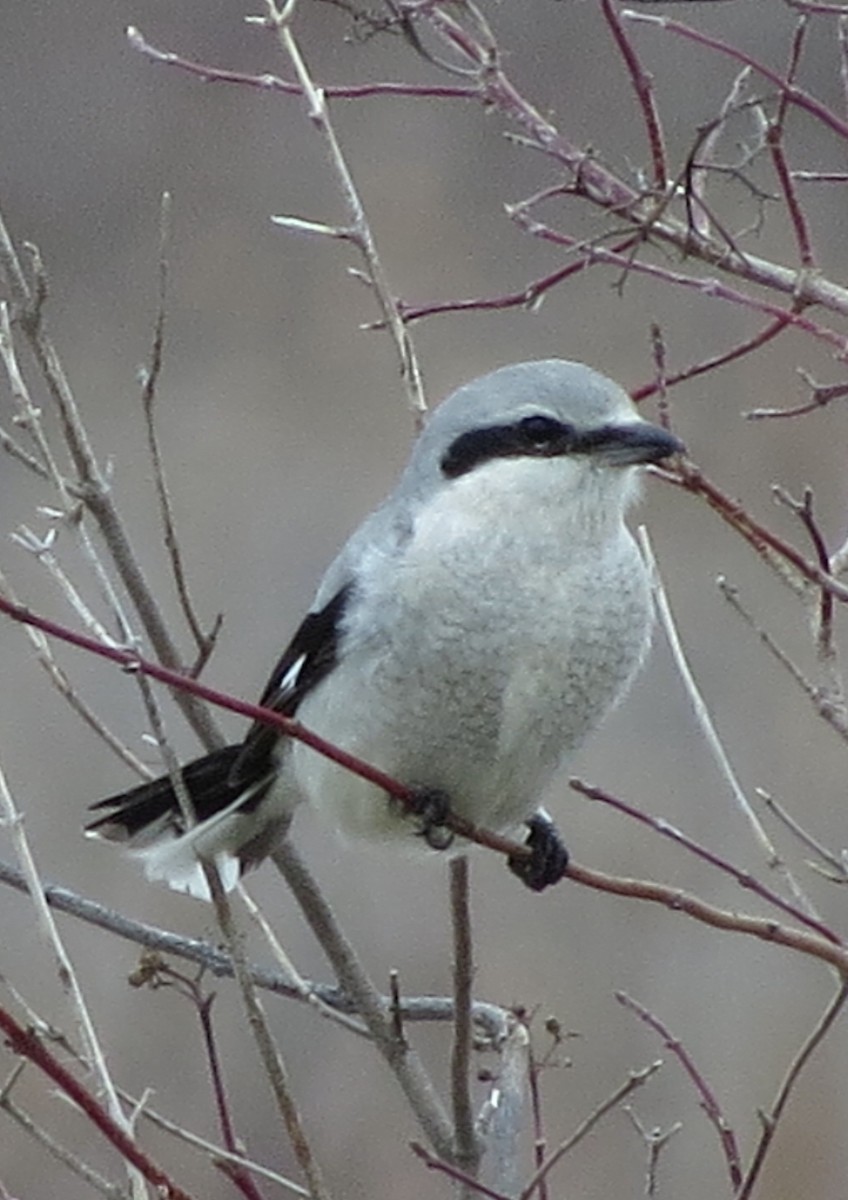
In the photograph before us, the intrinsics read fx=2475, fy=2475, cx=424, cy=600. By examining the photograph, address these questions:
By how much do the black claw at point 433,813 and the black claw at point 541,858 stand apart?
2.5 inches

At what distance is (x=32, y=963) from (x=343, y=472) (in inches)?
59.8

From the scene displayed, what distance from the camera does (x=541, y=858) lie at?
2.28 meters

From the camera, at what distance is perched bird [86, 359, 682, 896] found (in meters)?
2.14

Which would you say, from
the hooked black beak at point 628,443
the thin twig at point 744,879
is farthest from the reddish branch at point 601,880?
the hooked black beak at point 628,443

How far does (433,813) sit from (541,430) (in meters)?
0.36

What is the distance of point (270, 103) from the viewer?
6621mm

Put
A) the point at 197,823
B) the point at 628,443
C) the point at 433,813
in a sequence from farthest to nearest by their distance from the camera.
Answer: the point at 197,823, the point at 433,813, the point at 628,443

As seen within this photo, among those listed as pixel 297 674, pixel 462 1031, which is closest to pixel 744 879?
pixel 462 1031

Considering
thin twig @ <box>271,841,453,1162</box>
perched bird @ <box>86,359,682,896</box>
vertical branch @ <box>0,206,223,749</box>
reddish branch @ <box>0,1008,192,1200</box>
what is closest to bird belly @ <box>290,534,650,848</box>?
perched bird @ <box>86,359,682,896</box>

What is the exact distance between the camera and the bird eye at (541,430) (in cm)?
214

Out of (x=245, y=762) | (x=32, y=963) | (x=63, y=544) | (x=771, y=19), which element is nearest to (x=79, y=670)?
(x=63, y=544)

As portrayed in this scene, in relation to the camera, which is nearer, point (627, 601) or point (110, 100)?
point (627, 601)

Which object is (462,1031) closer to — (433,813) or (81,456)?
(433,813)

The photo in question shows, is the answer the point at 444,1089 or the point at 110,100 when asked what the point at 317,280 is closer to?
the point at 110,100
